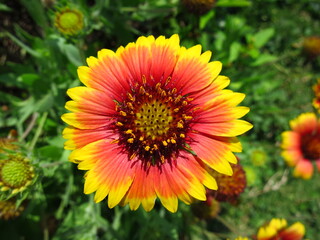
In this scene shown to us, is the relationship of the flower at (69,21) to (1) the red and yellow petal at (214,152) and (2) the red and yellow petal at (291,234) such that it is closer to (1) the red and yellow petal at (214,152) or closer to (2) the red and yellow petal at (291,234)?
(1) the red and yellow petal at (214,152)

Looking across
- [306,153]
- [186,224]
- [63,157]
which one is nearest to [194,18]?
[63,157]

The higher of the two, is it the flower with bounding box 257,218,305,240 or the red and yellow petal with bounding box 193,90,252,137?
the red and yellow petal with bounding box 193,90,252,137

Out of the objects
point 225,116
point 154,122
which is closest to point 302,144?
point 225,116

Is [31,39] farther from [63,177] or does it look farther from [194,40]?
[194,40]

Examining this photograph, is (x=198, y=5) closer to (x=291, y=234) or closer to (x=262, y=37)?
(x=262, y=37)

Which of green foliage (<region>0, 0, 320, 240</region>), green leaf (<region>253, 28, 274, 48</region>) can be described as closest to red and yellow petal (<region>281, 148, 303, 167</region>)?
green foliage (<region>0, 0, 320, 240</region>)

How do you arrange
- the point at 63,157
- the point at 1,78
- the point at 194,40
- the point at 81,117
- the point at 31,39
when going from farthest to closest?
the point at 194,40 → the point at 1,78 → the point at 31,39 → the point at 63,157 → the point at 81,117

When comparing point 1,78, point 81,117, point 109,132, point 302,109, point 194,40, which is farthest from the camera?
point 302,109

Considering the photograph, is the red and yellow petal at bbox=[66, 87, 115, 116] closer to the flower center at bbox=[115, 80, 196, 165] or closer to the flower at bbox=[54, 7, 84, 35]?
the flower center at bbox=[115, 80, 196, 165]
